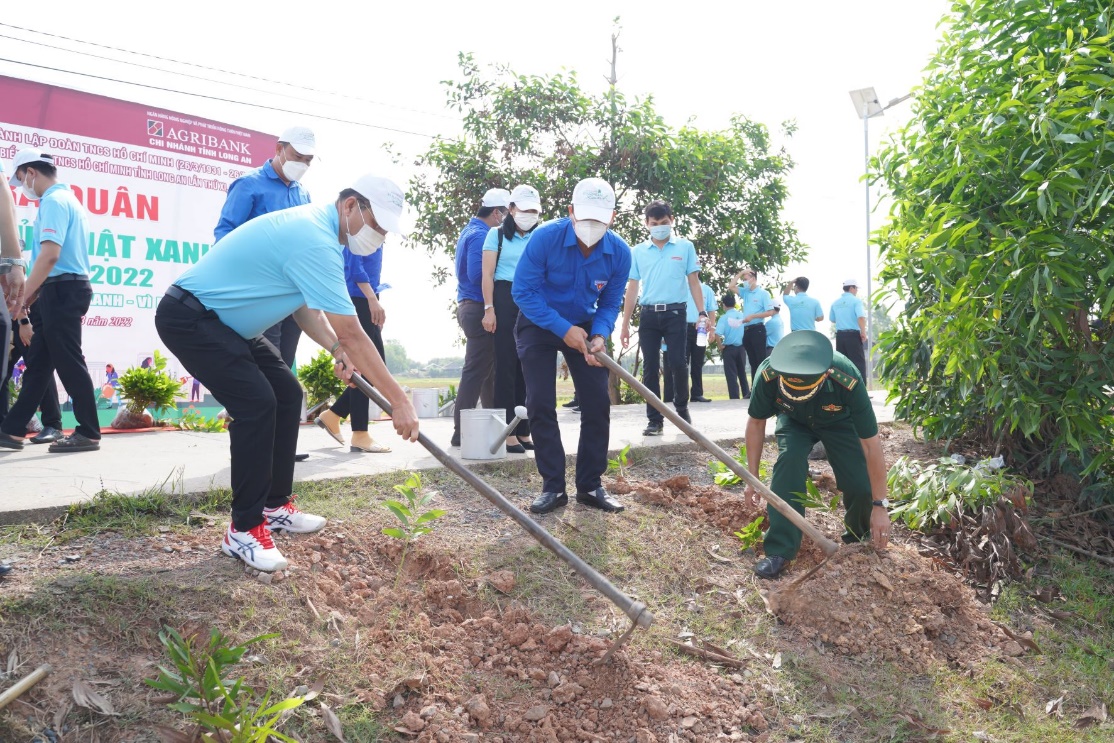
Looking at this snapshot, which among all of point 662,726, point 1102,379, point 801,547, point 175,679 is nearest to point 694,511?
point 801,547

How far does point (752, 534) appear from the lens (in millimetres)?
4797

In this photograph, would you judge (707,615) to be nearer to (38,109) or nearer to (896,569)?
(896,569)

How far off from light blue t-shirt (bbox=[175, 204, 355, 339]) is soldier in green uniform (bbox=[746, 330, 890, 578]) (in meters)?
2.16

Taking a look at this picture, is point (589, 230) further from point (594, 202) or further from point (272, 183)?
point (272, 183)

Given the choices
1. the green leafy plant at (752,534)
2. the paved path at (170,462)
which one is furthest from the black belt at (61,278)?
the green leafy plant at (752,534)

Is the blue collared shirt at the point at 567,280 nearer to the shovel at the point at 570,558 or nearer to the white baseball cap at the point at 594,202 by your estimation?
the white baseball cap at the point at 594,202

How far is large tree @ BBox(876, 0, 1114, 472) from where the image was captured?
4559mm

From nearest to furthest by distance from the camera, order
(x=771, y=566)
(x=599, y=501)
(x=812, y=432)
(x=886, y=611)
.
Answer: (x=886, y=611), (x=771, y=566), (x=812, y=432), (x=599, y=501)

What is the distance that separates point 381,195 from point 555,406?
1.78 m

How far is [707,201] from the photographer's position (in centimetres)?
1396

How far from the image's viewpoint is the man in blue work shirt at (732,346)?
12320mm

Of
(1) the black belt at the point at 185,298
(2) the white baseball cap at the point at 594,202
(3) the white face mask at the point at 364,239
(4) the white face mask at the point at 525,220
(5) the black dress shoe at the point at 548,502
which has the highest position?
(4) the white face mask at the point at 525,220

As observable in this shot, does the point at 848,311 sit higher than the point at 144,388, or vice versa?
the point at 848,311

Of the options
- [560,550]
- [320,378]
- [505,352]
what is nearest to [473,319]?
[505,352]
